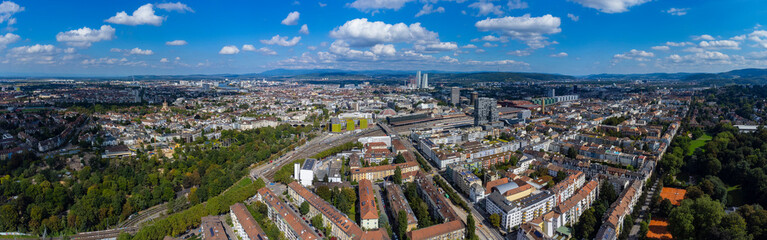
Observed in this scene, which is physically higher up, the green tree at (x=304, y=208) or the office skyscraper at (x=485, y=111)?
the office skyscraper at (x=485, y=111)

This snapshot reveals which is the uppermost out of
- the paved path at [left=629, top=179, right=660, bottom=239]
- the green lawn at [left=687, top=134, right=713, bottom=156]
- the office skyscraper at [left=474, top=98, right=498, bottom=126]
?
the office skyscraper at [left=474, top=98, right=498, bottom=126]

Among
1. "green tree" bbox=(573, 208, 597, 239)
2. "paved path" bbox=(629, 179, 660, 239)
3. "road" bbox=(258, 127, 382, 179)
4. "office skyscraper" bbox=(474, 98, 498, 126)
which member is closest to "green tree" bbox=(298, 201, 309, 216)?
"road" bbox=(258, 127, 382, 179)

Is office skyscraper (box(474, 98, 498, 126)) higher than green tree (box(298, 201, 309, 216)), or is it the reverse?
office skyscraper (box(474, 98, 498, 126))

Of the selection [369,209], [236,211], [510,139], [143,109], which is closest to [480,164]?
[510,139]

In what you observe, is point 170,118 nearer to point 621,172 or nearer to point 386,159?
point 386,159

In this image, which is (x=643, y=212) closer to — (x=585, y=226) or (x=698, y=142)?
(x=585, y=226)

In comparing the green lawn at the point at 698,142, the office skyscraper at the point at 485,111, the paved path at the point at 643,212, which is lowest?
the paved path at the point at 643,212

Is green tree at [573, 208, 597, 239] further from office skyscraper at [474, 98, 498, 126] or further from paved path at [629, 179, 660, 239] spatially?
office skyscraper at [474, 98, 498, 126]

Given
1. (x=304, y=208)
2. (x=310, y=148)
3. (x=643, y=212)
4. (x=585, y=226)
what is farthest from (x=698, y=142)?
(x=304, y=208)

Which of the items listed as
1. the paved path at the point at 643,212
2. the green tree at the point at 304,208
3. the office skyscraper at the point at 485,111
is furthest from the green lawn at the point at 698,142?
the green tree at the point at 304,208

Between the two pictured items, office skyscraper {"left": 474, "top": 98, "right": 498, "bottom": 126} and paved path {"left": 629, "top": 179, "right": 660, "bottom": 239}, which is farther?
office skyscraper {"left": 474, "top": 98, "right": 498, "bottom": 126}

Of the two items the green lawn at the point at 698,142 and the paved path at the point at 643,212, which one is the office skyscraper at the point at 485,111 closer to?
the green lawn at the point at 698,142
